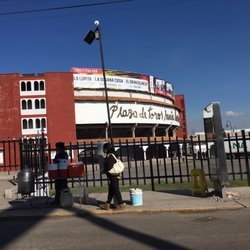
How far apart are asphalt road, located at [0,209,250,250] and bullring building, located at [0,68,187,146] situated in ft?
169

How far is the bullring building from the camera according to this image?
76.5 m

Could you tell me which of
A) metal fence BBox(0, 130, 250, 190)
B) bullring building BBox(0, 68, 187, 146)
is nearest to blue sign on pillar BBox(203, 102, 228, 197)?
metal fence BBox(0, 130, 250, 190)

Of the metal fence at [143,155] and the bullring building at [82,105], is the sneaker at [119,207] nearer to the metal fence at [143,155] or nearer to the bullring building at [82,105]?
the metal fence at [143,155]

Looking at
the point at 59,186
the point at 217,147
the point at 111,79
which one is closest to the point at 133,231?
the point at 59,186

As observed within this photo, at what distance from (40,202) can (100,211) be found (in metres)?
3.05

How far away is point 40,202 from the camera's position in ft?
46.1

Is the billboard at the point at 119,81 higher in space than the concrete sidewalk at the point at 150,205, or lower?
higher

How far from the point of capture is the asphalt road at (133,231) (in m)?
7.80

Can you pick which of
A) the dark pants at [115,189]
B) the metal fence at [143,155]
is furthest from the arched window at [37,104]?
the dark pants at [115,189]

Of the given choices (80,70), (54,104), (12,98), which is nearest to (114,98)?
(80,70)

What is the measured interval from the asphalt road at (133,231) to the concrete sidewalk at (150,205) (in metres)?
0.35

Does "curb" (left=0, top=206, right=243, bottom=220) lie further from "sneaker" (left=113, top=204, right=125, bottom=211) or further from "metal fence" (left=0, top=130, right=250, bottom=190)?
"metal fence" (left=0, top=130, right=250, bottom=190)

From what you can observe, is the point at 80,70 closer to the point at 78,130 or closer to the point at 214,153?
the point at 78,130

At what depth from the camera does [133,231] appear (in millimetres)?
Answer: 9102
